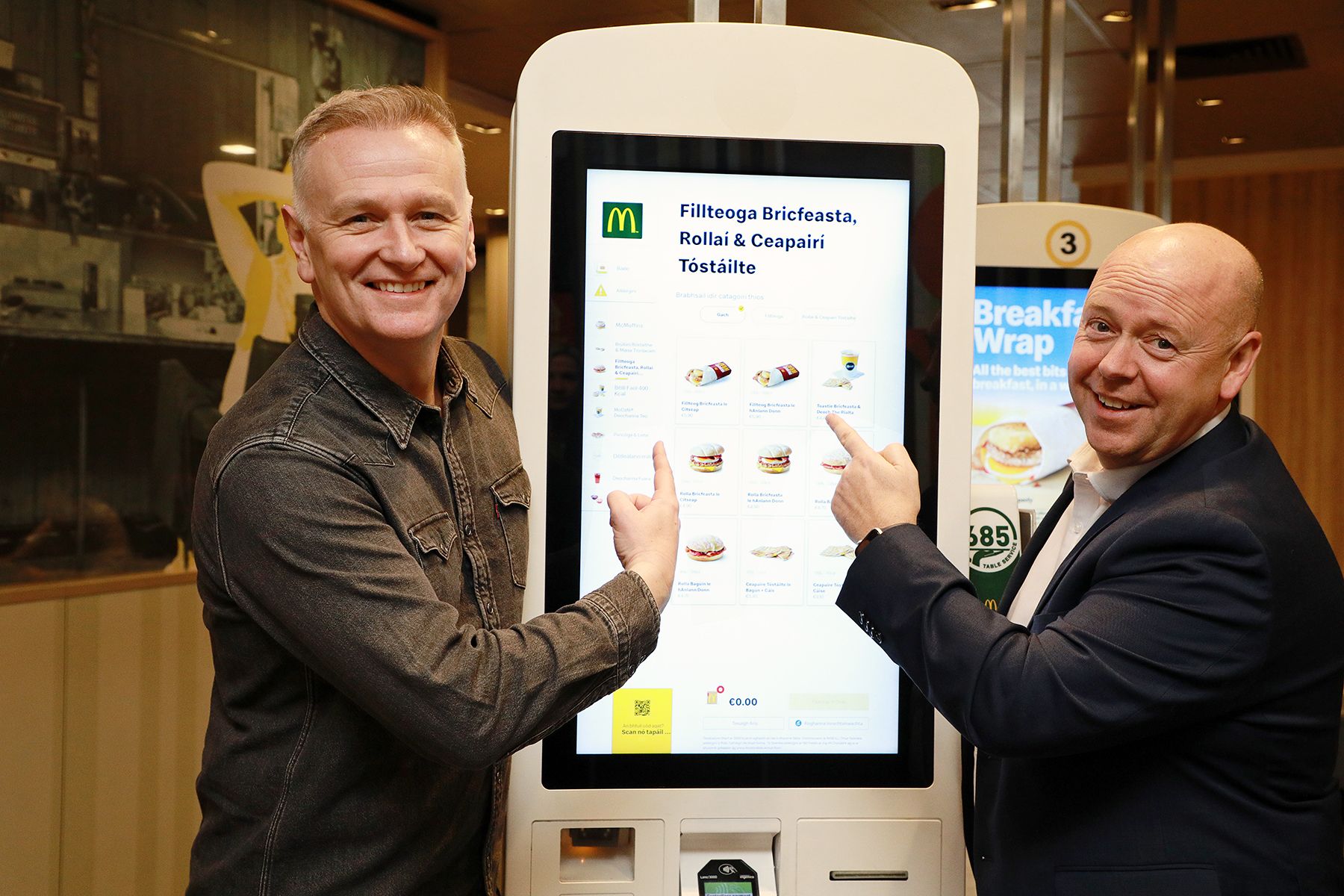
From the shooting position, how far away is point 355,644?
48.6 inches

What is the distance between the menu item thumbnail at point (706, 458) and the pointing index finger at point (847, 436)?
179 mm

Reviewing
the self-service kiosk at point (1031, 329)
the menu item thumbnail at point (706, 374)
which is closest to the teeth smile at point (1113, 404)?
the menu item thumbnail at point (706, 374)

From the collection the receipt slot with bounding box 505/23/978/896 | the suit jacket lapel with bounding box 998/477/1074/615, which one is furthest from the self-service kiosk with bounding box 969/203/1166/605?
the receipt slot with bounding box 505/23/978/896

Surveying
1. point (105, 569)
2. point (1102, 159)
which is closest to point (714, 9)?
point (105, 569)

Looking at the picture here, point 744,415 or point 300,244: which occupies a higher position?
point 300,244

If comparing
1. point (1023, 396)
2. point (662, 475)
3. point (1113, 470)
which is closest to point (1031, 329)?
point (1023, 396)

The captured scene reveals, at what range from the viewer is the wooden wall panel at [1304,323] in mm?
7246

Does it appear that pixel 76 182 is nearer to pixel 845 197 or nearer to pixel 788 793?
pixel 845 197

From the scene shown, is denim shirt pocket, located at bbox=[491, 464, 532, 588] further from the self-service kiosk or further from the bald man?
the self-service kiosk

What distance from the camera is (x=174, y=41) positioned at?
3.59 meters

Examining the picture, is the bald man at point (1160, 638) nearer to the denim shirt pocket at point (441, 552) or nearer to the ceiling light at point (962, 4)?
the denim shirt pocket at point (441, 552)

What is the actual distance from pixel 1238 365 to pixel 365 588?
115 centimetres

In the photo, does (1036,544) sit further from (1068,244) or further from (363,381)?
(1068,244)

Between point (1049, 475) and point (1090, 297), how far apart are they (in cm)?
151
